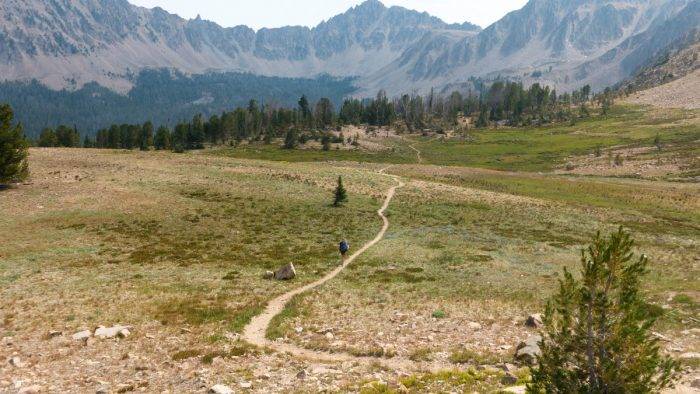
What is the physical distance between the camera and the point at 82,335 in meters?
25.1

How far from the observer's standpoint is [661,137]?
166m

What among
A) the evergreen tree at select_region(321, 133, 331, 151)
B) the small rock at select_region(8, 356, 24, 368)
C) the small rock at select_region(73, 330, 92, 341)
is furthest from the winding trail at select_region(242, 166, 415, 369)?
the evergreen tree at select_region(321, 133, 331, 151)

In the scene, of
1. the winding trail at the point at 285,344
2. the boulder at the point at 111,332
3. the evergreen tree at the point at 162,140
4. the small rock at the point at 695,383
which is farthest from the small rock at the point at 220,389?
the evergreen tree at the point at 162,140

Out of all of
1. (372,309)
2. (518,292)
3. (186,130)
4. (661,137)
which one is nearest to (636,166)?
(661,137)

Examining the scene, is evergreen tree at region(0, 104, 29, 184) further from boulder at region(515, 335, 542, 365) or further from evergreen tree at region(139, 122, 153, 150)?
evergreen tree at region(139, 122, 153, 150)

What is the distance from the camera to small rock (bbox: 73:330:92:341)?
81.6ft

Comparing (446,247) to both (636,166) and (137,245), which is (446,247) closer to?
(137,245)

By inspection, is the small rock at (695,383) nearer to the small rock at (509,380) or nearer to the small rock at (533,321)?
the small rock at (509,380)

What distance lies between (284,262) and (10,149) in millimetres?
47226

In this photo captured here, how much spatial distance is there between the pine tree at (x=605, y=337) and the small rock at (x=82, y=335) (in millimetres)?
23343

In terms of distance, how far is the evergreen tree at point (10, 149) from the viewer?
62.3 meters

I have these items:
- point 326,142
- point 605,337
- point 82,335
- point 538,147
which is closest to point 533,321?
point 605,337

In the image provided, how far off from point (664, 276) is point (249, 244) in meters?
39.0

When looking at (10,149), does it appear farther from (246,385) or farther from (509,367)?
(509,367)
